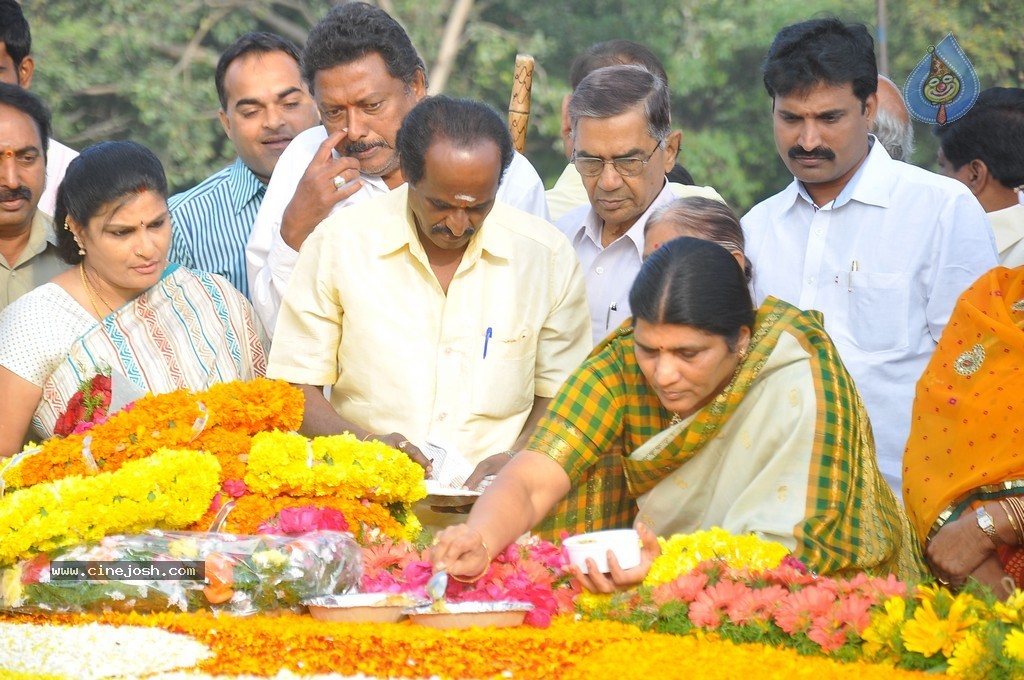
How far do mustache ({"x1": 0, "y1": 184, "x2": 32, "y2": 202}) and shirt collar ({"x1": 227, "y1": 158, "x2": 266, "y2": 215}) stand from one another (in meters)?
0.91

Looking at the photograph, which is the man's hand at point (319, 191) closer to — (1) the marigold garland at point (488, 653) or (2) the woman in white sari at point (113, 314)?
(2) the woman in white sari at point (113, 314)

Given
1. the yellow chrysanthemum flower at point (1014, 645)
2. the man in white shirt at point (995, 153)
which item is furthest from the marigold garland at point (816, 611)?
the man in white shirt at point (995, 153)

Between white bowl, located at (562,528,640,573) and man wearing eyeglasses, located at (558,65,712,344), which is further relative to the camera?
man wearing eyeglasses, located at (558,65,712,344)

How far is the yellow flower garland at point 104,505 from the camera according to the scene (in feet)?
10.9

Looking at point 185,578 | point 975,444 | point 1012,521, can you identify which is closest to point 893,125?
point 975,444

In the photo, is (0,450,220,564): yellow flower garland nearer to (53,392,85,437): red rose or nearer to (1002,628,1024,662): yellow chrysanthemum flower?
(53,392,85,437): red rose

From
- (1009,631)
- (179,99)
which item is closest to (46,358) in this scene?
(1009,631)

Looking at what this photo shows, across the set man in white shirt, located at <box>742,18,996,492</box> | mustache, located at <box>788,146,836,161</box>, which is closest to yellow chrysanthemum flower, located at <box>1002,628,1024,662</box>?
man in white shirt, located at <box>742,18,996,492</box>

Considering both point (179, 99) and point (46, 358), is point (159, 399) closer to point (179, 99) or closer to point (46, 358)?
point (46, 358)

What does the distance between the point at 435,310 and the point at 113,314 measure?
1067 millimetres

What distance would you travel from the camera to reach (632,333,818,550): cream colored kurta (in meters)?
3.53

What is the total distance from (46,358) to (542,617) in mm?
1929

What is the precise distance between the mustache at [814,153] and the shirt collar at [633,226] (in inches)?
18.0

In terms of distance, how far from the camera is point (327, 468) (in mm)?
3615
